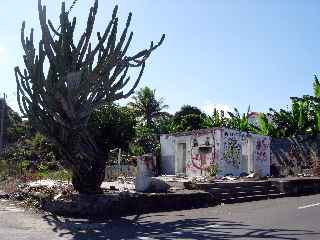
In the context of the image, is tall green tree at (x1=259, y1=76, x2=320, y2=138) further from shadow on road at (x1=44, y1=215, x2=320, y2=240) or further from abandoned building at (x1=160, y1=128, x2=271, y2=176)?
shadow on road at (x1=44, y1=215, x2=320, y2=240)

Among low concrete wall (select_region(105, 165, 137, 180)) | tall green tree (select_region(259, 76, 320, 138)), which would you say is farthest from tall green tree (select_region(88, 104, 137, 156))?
tall green tree (select_region(259, 76, 320, 138))

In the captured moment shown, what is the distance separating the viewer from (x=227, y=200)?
50.2 feet

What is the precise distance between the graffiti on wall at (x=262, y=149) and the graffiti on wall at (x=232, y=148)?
1.63 meters

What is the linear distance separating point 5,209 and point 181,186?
6.05m

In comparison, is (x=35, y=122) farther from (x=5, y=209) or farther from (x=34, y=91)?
(x=5, y=209)

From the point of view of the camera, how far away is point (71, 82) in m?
12.5

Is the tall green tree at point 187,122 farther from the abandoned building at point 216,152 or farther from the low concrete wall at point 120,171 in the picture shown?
the low concrete wall at point 120,171

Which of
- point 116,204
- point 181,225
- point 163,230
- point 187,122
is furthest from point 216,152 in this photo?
point 187,122

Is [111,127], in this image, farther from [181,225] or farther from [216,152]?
[216,152]

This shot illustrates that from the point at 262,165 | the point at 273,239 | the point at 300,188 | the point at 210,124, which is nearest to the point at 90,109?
the point at 273,239

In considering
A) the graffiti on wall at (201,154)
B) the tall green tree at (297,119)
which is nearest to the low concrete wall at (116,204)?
the graffiti on wall at (201,154)

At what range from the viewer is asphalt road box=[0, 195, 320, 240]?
8953 millimetres

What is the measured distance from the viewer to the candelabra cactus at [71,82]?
40.8ft

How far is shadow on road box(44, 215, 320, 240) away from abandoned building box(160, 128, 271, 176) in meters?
11.1
